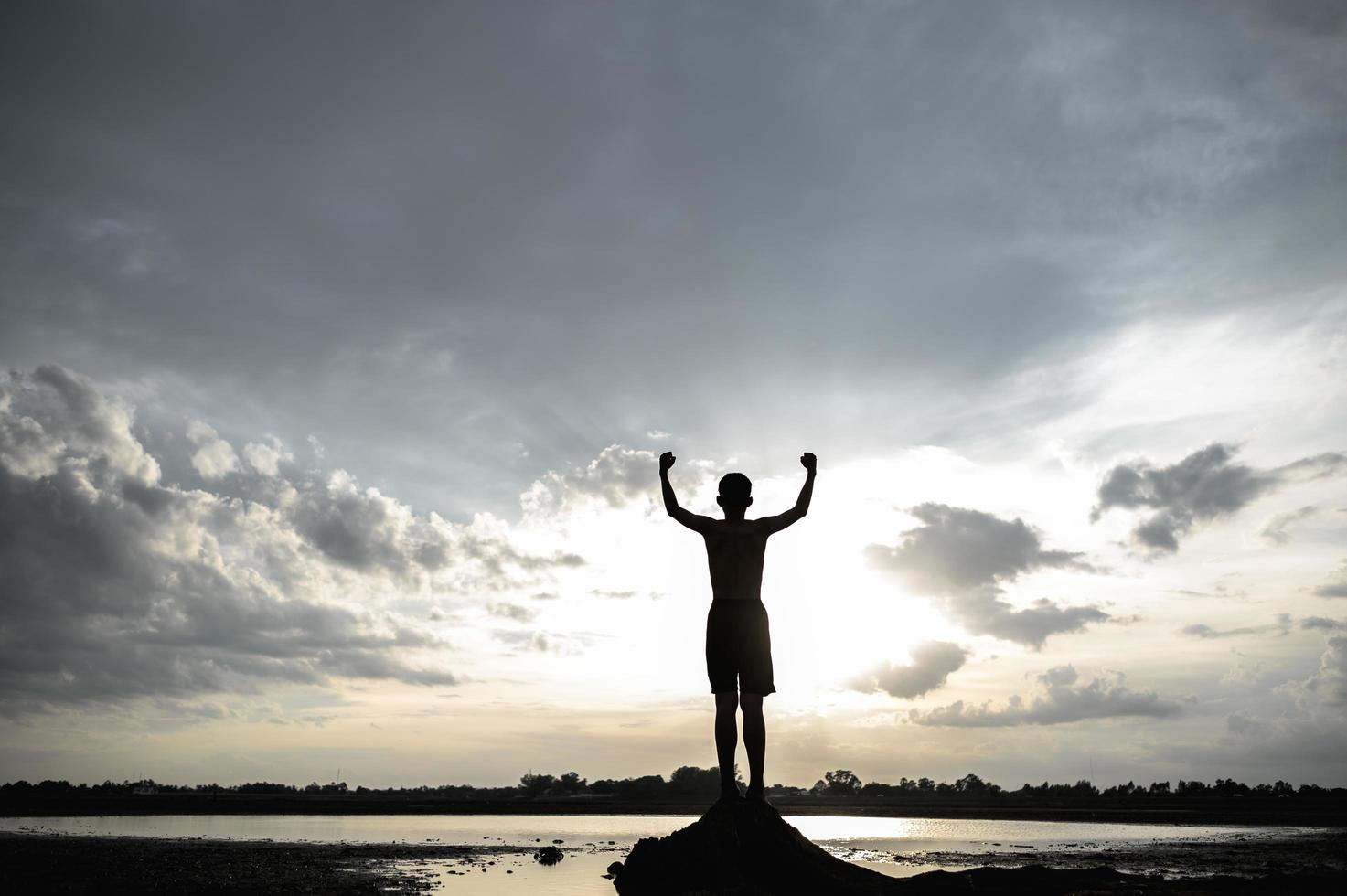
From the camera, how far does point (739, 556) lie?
8914mm

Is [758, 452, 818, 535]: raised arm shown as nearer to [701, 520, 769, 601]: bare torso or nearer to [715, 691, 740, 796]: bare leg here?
[701, 520, 769, 601]: bare torso

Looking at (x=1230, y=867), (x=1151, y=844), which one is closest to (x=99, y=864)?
(x=1230, y=867)

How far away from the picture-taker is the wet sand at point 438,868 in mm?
6848

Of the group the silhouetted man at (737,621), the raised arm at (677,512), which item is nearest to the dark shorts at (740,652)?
the silhouetted man at (737,621)

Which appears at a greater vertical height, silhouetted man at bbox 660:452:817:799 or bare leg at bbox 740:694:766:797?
silhouetted man at bbox 660:452:817:799

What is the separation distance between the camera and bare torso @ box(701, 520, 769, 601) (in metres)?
8.89

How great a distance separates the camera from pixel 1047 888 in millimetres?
6723

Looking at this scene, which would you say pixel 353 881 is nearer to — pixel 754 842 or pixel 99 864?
pixel 99 864

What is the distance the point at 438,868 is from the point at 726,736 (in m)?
16.6

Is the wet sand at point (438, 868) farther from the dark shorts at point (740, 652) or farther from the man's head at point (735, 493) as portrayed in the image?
the man's head at point (735, 493)

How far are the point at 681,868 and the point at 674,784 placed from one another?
148422mm

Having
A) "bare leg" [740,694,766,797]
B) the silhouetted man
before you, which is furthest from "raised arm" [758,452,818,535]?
"bare leg" [740,694,766,797]

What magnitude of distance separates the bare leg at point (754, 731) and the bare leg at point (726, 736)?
4.9 inches

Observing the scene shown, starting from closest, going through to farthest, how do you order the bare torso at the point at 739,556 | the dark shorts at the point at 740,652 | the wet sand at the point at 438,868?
the wet sand at the point at 438,868, the dark shorts at the point at 740,652, the bare torso at the point at 739,556
